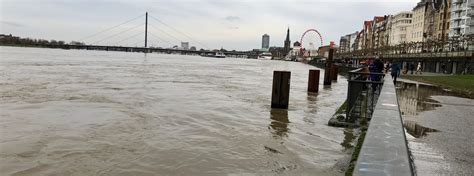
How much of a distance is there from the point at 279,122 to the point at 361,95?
235 centimetres

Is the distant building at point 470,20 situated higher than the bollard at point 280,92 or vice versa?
the distant building at point 470,20

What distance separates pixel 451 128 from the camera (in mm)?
10766

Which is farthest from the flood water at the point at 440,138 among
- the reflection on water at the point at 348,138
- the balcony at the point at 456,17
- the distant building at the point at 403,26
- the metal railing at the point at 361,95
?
the distant building at the point at 403,26

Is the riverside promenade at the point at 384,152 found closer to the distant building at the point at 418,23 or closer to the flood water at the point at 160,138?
the flood water at the point at 160,138

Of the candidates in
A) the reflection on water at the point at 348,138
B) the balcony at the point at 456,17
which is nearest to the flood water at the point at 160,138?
the reflection on water at the point at 348,138

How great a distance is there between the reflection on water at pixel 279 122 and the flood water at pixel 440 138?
2907 millimetres

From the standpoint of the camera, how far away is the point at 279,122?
12992mm

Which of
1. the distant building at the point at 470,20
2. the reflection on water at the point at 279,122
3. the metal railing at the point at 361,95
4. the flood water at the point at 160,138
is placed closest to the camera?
the flood water at the point at 160,138

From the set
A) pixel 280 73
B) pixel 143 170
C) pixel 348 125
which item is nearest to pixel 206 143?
pixel 143 170

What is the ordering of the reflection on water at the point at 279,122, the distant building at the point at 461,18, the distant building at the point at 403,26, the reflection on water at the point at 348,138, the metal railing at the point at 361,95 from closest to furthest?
the reflection on water at the point at 348,138
the metal railing at the point at 361,95
the reflection on water at the point at 279,122
the distant building at the point at 461,18
the distant building at the point at 403,26

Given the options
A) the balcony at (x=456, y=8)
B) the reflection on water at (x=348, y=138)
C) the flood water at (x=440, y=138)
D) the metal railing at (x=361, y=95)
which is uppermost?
the balcony at (x=456, y=8)

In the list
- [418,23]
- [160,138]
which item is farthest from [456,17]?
[160,138]

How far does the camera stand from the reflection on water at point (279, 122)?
37.1 feet

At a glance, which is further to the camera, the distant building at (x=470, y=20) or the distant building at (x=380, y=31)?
the distant building at (x=380, y=31)
